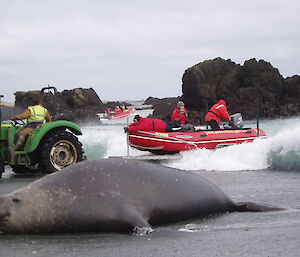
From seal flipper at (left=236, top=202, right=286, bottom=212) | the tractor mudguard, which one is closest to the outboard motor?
the tractor mudguard

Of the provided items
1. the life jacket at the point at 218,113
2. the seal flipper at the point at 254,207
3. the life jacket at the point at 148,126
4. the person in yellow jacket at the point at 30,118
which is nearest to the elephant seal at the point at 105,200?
the seal flipper at the point at 254,207

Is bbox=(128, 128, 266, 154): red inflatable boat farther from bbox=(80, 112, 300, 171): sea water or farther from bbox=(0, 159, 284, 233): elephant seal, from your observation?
Answer: bbox=(0, 159, 284, 233): elephant seal

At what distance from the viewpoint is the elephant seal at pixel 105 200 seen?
466 centimetres

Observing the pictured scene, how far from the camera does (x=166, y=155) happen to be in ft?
49.8

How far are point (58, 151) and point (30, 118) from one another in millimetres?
863

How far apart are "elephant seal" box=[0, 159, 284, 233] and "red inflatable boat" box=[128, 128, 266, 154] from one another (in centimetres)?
986

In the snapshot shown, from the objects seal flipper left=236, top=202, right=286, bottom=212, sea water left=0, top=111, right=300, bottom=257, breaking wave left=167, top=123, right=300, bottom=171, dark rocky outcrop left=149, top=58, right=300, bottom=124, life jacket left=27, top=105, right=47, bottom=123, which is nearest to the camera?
sea water left=0, top=111, right=300, bottom=257

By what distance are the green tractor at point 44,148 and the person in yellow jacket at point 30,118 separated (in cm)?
11

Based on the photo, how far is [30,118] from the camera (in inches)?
456

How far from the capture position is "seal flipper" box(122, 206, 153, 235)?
4488mm

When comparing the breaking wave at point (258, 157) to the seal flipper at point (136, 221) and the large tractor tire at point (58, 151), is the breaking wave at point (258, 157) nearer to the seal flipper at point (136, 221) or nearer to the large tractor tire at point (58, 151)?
the large tractor tire at point (58, 151)

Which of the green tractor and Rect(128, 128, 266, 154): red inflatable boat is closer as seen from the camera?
the green tractor

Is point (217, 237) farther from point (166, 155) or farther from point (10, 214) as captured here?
point (166, 155)

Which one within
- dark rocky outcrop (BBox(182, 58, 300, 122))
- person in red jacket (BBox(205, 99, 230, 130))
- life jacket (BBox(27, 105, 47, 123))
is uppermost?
A: dark rocky outcrop (BBox(182, 58, 300, 122))
